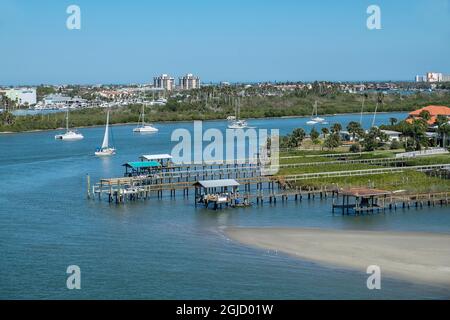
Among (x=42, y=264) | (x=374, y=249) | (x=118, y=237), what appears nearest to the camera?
(x=42, y=264)

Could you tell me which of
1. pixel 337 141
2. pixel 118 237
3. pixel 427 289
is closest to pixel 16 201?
pixel 118 237

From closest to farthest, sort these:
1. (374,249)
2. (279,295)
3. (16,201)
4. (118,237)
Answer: (279,295), (374,249), (118,237), (16,201)

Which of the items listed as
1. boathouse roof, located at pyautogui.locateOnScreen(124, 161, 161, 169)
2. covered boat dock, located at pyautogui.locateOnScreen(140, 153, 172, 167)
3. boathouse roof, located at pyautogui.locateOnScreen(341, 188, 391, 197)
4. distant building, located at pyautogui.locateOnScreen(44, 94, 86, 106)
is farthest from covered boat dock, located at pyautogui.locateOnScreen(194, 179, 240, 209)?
distant building, located at pyautogui.locateOnScreen(44, 94, 86, 106)

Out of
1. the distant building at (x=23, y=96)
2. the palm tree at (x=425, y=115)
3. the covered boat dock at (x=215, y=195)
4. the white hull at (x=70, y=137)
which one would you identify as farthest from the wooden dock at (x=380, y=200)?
the distant building at (x=23, y=96)

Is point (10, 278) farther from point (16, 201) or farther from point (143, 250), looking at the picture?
point (16, 201)

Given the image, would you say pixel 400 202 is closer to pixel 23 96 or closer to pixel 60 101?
pixel 60 101
